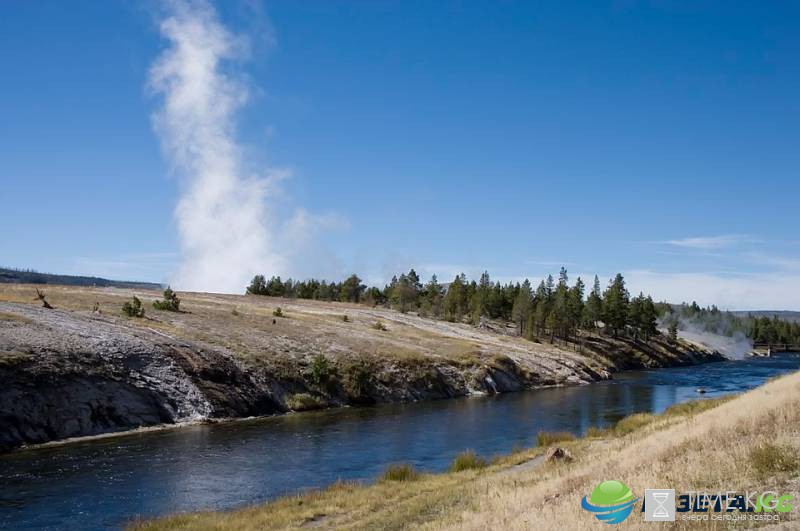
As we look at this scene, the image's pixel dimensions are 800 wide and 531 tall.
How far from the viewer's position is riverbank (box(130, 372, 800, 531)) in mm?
13562

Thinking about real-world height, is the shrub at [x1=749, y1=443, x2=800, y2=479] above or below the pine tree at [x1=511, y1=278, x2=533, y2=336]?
below

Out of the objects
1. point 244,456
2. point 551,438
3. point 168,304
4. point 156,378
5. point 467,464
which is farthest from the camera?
point 168,304

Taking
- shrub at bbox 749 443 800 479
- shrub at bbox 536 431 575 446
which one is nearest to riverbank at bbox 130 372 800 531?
shrub at bbox 749 443 800 479

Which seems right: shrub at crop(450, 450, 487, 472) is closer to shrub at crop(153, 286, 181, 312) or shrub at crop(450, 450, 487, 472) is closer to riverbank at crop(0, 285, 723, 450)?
riverbank at crop(0, 285, 723, 450)

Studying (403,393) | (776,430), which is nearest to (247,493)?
(776,430)

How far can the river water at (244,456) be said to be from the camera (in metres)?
23.6

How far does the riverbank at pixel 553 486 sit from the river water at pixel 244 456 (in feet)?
12.5

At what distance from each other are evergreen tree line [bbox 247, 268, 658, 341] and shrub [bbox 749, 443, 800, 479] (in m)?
112

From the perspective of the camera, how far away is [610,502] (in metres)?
13.7

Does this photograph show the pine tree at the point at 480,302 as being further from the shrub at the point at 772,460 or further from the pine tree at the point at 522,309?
the shrub at the point at 772,460

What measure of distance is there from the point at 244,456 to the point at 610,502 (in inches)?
929

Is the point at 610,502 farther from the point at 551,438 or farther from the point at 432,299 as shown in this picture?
the point at 432,299

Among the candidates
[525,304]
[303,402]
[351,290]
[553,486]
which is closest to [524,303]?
[525,304]

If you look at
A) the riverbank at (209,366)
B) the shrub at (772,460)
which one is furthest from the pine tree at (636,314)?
the shrub at (772,460)
